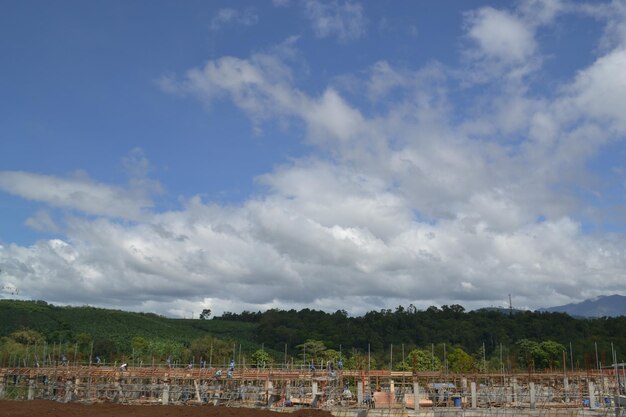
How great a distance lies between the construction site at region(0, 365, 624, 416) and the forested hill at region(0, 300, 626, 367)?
17870 mm

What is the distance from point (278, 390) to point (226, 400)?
366cm

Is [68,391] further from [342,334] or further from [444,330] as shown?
[444,330]

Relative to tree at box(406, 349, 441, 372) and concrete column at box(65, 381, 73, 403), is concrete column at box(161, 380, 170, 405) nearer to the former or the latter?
concrete column at box(65, 381, 73, 403)

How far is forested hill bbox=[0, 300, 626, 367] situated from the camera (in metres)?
66.1

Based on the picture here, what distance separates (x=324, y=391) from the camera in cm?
3778

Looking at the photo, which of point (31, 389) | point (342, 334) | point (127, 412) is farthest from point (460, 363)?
point (31, 389)

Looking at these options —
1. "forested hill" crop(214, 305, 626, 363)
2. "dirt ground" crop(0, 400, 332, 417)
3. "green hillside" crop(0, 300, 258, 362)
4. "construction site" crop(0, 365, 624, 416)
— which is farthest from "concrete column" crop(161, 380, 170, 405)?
"forested hill" crop(214, 305, 626, 363)

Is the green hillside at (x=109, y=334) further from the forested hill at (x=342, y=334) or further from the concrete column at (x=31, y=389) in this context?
the concrete column at (x=31, y=389)

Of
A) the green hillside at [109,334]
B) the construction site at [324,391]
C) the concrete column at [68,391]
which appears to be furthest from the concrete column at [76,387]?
the green hillside at [109,334]

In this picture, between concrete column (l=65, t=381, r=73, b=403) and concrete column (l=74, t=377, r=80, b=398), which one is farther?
concrete column (l=74, t=377, r=80, b=398)

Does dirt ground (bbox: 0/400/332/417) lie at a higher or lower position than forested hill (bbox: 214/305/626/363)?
lower

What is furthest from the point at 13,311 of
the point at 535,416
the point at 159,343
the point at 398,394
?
the point at 535,416

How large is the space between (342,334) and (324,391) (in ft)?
164

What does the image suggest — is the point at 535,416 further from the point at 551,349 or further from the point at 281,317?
the point at 281,317
